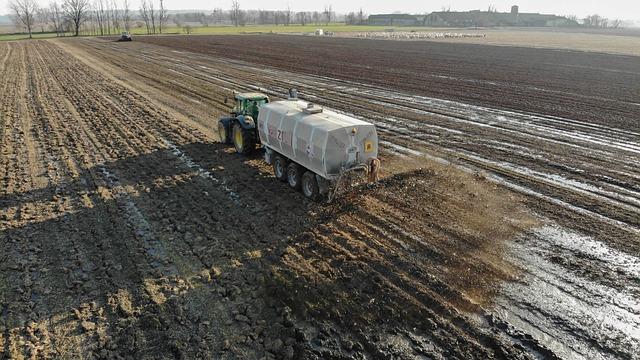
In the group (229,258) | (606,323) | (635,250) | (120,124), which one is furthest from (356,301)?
(120,124)

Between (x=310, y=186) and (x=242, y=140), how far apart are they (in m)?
4.27

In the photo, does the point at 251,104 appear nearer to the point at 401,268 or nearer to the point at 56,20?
the point at 401,268

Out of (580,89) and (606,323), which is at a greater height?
(580,89)

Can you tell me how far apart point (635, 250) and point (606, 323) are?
3.15 m

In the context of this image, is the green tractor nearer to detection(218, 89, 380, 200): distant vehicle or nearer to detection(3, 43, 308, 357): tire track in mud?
detection(218, 89, 380, 200): distant vehicle

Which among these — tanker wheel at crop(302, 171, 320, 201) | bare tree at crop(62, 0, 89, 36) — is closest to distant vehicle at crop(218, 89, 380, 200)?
tanker wheel at crop(302, 171, 320, 201)

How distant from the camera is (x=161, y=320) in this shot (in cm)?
759

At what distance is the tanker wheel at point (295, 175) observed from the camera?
12.5 metres

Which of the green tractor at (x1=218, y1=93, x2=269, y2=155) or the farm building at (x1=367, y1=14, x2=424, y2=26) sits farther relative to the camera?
the farm building at (x1=367, y1=14, x2=424, y2=26)

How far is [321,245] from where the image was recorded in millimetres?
9906

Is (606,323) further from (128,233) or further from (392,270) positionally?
(128,233)

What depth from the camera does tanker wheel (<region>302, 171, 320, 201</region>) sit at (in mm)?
11852

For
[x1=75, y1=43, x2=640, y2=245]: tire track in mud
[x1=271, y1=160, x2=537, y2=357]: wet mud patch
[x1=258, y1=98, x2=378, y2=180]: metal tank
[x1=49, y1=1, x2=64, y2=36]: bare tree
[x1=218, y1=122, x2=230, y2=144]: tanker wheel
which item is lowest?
[x1=271, y1=160, x2=537, y2=357]: wet mud patch

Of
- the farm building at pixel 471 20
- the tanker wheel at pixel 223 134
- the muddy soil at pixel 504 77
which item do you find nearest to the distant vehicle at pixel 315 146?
the tanker wheel at pixel 223 134
